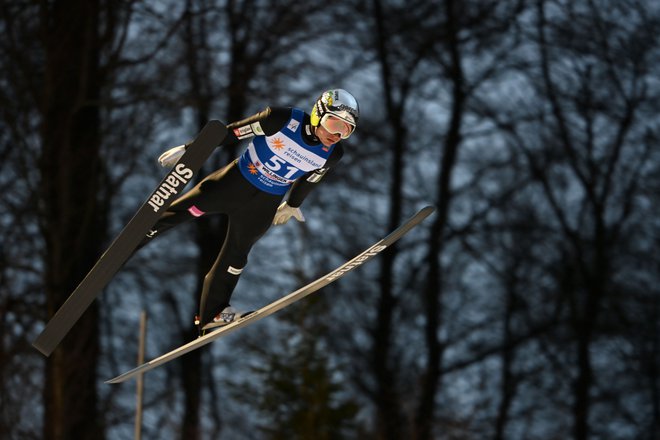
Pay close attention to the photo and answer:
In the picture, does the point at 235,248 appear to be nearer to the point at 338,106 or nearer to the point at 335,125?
the point at 335,125

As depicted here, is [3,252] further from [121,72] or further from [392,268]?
[392,268]

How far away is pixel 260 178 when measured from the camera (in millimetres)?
6359

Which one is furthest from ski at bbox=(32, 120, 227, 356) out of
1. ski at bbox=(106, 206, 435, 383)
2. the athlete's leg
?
ski at bbox=(106, 206, 435, 383)

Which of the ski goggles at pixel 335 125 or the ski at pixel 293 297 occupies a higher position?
the ski goggles at pixel 335 125

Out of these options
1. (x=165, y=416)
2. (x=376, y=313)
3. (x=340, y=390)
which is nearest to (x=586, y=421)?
(x=376, y=313)

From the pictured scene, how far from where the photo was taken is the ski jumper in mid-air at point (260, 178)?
237 inches

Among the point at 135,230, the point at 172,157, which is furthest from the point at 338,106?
the point at 135,230

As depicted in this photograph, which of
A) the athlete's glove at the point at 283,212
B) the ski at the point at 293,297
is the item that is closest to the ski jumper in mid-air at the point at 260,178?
the athlete's glove at the point at 283,212

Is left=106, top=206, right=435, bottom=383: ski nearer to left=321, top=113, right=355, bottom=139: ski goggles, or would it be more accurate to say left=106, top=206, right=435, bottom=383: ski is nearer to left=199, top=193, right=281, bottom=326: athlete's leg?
left=199, top=193, right=281, bottom=326: athlete's leg

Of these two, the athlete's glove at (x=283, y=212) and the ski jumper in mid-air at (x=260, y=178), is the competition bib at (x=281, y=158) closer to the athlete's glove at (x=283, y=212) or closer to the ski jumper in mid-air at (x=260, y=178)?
the ski jumper in mid-air at (x=260, y=178)

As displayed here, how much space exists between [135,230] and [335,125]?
1356mm

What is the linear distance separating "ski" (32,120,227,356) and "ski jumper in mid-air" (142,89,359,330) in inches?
5.4

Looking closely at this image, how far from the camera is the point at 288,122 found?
240 inches

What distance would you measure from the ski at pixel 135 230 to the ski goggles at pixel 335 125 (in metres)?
0.57
